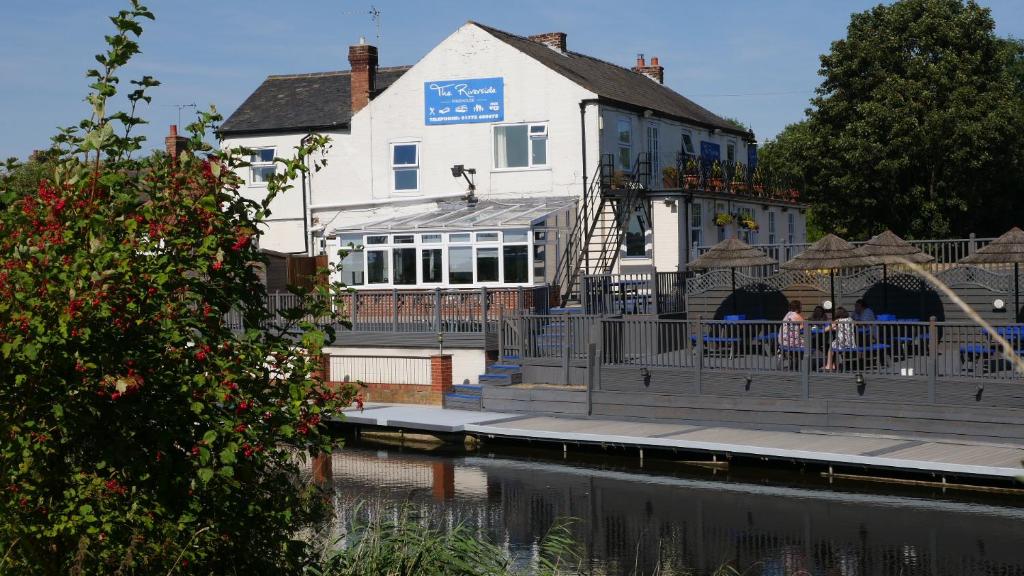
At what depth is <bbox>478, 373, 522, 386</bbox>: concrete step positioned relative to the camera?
25562mm

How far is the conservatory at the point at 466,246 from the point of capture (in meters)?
31.4

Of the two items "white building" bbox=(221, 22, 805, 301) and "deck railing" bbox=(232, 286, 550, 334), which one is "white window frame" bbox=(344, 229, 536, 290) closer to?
"white building" bbox=(221, 22, 805, 301)

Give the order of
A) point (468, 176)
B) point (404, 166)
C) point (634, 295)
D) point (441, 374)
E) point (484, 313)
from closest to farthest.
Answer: point (441, 374) < point (484, 313) < point (634, 295) < point (468, 176) < point (404, 166)

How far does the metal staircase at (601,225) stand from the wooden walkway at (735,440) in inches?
346

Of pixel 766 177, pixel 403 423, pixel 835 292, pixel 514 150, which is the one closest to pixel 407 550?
pixel 403 423

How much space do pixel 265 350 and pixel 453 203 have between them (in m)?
29.3

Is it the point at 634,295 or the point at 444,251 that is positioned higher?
the point at 444,251

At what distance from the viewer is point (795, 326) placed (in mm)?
21406

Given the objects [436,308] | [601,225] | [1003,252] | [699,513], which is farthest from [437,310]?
[699,513]

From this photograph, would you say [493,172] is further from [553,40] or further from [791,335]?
[791,335]

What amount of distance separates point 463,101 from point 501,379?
12843mm

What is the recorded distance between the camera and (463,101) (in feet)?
119

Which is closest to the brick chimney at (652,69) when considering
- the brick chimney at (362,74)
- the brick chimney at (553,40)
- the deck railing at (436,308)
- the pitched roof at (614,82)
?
the pitched roof at (614,82)

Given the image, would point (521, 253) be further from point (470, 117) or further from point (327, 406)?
point (327, 406)
